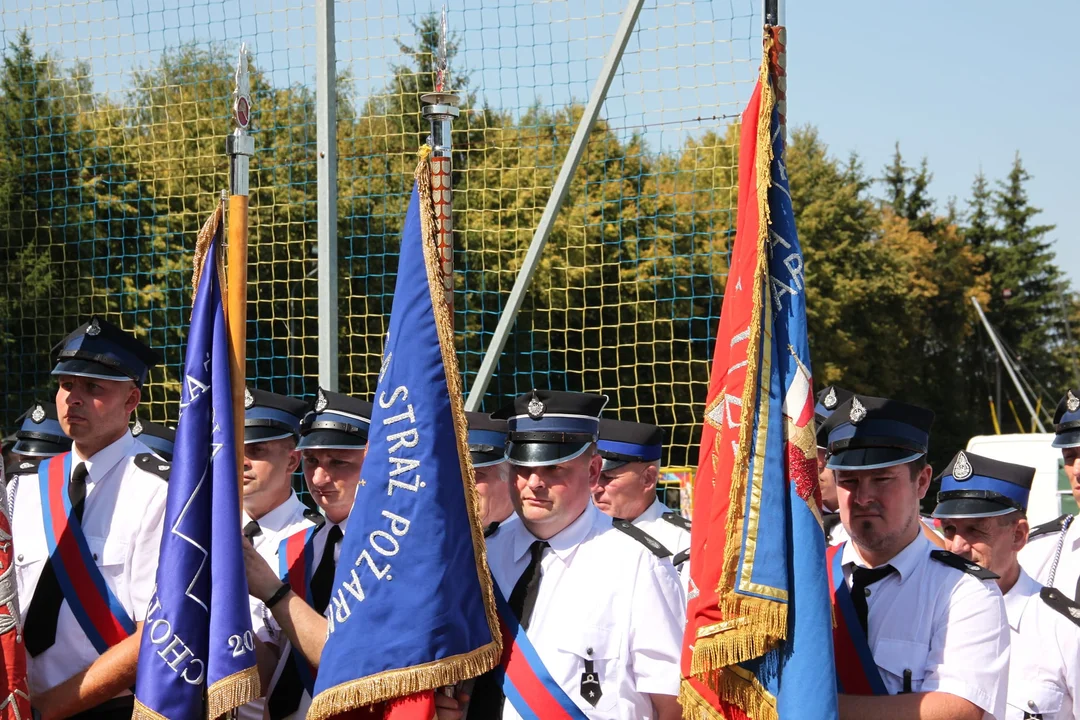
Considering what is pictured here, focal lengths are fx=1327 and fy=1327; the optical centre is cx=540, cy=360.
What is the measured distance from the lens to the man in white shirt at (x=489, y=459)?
568 centimetres

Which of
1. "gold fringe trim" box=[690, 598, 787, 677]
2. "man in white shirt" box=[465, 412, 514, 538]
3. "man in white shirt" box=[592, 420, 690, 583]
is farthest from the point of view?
"man in white shirt" box=[592, 420, 690, 583]

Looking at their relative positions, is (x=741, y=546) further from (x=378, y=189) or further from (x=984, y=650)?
(x=378, y=189)

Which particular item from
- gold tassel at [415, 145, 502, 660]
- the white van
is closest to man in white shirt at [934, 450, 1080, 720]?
gold tassel at [415, 145, 502, 660]

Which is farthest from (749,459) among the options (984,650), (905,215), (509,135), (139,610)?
(905,215)

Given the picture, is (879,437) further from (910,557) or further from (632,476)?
(632,476)

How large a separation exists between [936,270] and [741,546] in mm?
43072

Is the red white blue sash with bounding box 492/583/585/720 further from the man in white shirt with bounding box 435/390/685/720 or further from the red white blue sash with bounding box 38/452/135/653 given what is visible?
the red white blue sash with bounding box 38/452/135/653

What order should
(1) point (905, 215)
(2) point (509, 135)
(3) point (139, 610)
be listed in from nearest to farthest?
(3) point (139, 610) < (2) point (509, 135) < (1) point (905, 215)

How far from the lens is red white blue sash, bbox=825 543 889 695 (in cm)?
385

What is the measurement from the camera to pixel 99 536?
15.0ft

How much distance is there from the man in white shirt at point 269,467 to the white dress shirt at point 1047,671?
103 inches

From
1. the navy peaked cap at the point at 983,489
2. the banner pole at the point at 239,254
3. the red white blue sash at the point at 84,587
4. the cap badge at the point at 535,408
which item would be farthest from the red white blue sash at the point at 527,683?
the navy peaked cap at the point at 983,489

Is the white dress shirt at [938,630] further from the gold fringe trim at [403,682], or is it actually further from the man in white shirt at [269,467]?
the man in white shirt at [269,467]

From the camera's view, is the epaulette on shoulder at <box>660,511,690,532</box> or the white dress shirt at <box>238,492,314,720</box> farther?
the epaulette on shoulder at <box>660,511,690,532</box>
